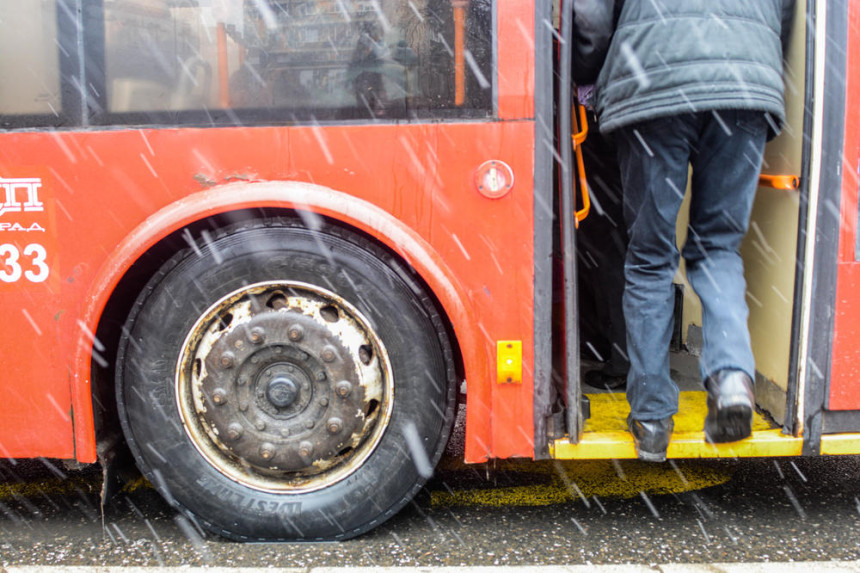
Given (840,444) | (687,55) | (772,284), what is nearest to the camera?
(687,55)

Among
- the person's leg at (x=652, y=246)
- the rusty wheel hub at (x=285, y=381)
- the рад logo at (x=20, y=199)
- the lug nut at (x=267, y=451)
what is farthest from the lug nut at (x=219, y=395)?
the person's leg at (x=652, y=246)

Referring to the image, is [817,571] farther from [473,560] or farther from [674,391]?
[473,560]

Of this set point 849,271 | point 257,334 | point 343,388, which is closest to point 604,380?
point 849,271

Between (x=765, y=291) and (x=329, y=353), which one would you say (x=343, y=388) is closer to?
(x=329, y=353)

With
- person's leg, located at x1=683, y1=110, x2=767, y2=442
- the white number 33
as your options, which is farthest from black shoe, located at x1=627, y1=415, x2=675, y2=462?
the white number 33

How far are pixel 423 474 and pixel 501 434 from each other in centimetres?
30

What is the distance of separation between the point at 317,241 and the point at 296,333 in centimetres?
31

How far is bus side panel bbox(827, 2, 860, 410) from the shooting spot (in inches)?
96.2

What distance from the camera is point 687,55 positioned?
2.38 meters

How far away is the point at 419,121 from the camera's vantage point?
2.48 m

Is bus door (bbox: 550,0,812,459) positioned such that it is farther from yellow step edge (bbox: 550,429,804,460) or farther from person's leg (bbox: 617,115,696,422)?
person's leg (bbox: 617,115,696,422)

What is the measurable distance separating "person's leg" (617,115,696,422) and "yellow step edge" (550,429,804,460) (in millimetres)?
112

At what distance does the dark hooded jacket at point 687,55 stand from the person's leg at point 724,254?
0.12 meters

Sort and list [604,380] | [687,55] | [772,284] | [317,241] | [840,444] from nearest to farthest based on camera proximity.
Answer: [687,55]
[317,241]
[840,444]
[772,284]
[604,380]
